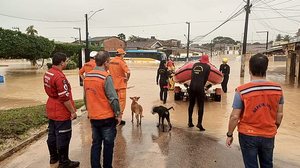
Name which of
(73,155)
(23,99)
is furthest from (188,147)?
(23,99)

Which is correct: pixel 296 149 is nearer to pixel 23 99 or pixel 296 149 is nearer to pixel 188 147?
pixel 188 147

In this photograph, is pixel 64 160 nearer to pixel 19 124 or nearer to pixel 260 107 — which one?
pixel 19 124

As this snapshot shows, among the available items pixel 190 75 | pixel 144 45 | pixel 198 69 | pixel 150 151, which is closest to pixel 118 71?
pixel 198 69

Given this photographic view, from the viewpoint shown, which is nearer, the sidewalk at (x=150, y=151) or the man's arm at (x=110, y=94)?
the man's arm at (x=110, y=94)

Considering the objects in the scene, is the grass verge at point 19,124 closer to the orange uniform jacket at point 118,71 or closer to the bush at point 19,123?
the bush at point 19,123

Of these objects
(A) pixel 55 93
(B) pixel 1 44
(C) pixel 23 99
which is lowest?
(C) pixel 23 99

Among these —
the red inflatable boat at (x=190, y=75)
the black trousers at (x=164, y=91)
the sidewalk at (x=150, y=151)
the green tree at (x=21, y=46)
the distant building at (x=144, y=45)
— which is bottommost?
the sidewalk at (x=150, y=151)

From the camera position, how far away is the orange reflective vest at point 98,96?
13.9 ft

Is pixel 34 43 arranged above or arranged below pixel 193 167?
above

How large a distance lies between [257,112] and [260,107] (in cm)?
6

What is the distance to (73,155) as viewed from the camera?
5637mm

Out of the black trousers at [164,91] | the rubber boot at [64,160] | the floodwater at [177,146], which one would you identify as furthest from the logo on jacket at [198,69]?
the black trousers at [164,91]

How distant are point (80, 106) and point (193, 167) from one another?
20.3 feet

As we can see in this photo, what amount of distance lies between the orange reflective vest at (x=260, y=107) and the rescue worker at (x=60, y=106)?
101 inches
